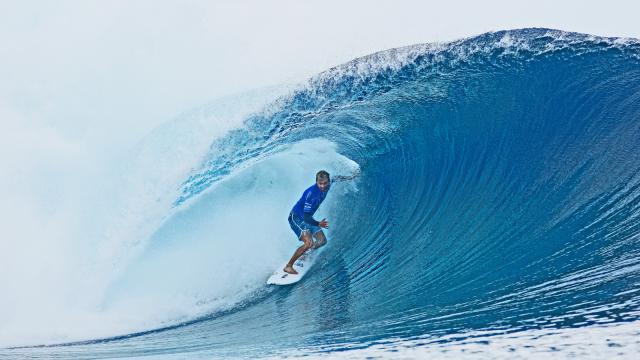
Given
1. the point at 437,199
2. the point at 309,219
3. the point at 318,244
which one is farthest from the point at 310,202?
the point at 437,199

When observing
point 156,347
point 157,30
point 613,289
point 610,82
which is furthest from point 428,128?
point 157,30

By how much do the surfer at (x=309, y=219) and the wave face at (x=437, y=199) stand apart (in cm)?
35

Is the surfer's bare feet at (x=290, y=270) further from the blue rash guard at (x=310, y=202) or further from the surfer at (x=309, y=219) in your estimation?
the blue rash guard at (x=310, y=202)

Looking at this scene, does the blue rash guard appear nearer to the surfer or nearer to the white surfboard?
the surfer

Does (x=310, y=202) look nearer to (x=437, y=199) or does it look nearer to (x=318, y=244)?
(x=318, y=244)

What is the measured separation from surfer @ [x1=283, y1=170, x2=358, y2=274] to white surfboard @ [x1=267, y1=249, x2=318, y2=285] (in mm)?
67

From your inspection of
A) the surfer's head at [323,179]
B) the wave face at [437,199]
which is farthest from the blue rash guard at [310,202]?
the wave face at [437,199]

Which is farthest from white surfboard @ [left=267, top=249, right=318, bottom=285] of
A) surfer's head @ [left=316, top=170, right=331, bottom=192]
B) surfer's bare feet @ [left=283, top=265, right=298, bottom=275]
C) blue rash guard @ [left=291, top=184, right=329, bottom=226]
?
surfer's head @ [left=316, top=170, right=331, bottom=192]

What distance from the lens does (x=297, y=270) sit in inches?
285

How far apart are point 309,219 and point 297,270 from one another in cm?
70

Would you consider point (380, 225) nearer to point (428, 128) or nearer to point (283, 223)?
point (283, 223)

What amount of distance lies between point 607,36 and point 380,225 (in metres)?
4.73

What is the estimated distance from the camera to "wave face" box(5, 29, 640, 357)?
5.62 metres

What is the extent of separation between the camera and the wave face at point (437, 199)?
5.62 m
